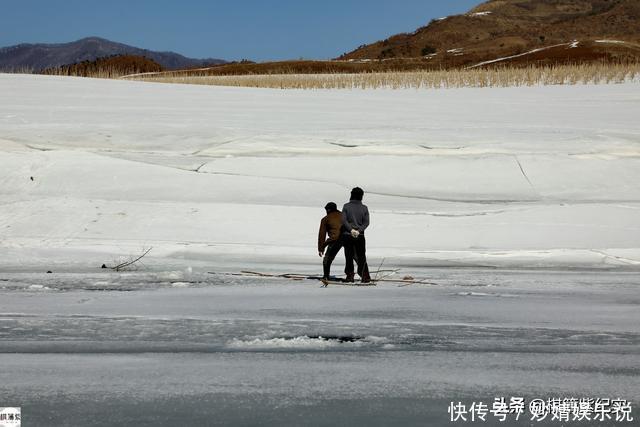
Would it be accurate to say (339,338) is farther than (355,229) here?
No

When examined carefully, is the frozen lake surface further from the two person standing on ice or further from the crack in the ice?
the crack in the ice

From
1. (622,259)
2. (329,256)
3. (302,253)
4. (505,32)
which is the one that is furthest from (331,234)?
(505,32)

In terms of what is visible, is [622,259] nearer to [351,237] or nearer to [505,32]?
[351,237]

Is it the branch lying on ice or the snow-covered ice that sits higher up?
the snow-covered ice

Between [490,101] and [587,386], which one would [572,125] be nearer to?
[490,101]

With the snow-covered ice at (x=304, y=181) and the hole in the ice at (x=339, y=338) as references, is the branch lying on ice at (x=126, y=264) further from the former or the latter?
the hole in the ice at (x=339, y=338)

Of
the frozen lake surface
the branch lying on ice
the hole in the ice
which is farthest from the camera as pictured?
the branch lying on ice

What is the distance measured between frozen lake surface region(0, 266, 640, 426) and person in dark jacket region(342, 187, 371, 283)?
1.18 ft

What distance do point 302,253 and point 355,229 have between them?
8.53ft

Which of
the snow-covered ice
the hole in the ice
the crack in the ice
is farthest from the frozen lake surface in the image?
the snow-covered ice

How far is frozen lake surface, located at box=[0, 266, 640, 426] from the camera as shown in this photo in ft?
15.4

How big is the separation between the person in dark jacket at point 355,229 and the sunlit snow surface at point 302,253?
0.44 m

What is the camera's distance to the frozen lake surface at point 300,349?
185 inches

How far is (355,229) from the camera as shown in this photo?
9.03m
